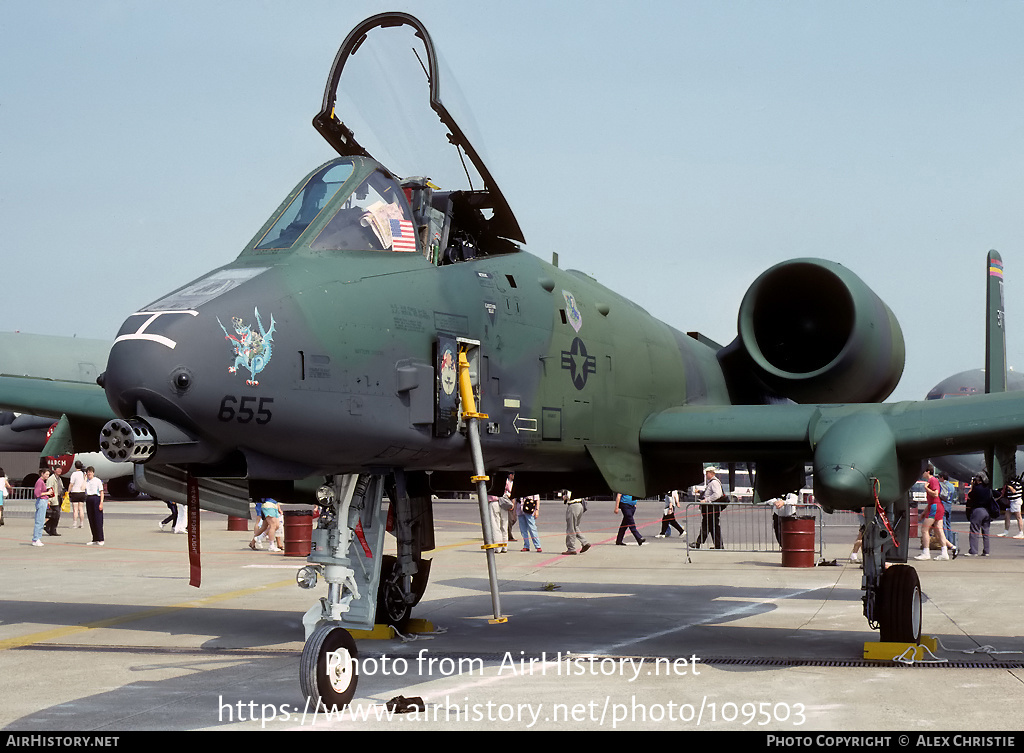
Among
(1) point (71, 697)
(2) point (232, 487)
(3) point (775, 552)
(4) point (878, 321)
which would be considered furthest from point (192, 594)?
(3) point (775, 552)

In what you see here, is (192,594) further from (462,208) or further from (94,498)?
(94,498)

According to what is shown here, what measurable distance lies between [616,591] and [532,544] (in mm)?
9360

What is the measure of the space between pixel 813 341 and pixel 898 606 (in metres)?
4.27

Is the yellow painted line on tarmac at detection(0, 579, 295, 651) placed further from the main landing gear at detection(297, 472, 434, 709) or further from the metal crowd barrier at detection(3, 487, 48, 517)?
the metal crowd barrier at detection(3, 487, 48, 517)

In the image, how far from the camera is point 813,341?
1348 centimetres

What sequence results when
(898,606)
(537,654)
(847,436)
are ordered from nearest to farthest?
(847,436), (898,606), (537,654)

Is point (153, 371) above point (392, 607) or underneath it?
above

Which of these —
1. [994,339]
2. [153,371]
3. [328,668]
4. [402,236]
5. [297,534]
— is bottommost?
[297,534]

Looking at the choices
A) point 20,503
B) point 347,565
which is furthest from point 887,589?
point 20,503

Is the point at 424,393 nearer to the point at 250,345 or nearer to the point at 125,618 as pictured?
the point at 250,345

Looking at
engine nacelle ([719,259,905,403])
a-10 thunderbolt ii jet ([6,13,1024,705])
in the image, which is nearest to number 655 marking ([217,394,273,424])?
a-10 thunderbolt ii jet ([6,13,1024,705])

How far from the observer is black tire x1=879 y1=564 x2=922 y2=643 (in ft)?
33.0

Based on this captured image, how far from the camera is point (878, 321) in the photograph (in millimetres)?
12477

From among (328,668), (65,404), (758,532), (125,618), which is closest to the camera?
(328,668)
